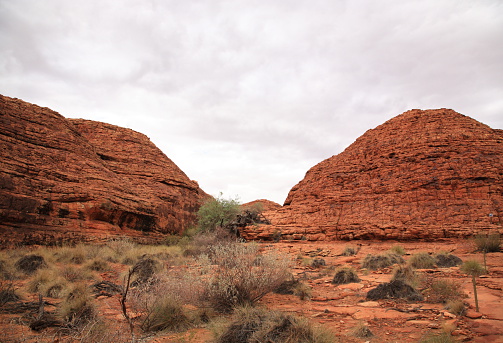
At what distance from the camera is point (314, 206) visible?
830 inches

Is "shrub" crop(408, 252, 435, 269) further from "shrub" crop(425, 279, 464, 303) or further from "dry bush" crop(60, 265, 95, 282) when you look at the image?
"dry bush" crop(60, 265, 95, 282)

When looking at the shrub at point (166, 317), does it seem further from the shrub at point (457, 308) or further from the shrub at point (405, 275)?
the shrub at point (405, 275)

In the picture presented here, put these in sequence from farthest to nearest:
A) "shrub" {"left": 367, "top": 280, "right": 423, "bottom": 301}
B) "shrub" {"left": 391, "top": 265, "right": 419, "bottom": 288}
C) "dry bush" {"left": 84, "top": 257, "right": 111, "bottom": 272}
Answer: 1. "dry bush" {"left": 84, "top": 257, "right": 111, "bottom": 272}
2. "shrub" {"left": 391, "top": 265, "right": 419, "bottom": 288}
3. "shrub" {"left": 367, "top": 280, "right": 423, "bottom": 301}

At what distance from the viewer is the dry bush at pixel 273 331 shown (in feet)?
12.6

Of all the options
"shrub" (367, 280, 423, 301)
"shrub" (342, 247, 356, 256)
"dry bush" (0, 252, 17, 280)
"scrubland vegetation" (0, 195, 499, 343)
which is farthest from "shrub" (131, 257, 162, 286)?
"shrub" (342, 247, 356, 256)

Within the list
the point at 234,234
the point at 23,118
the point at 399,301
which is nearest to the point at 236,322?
the point at 399,301

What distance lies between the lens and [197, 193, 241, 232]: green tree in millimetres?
23281

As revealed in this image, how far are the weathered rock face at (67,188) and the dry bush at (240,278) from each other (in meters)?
14.2

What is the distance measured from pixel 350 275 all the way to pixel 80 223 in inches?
652

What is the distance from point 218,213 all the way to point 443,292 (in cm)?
1907

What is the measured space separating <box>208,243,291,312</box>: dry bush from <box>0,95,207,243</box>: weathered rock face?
46.6 ft

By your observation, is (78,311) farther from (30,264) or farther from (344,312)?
(30,264)

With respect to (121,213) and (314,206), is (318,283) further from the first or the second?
(121,213)

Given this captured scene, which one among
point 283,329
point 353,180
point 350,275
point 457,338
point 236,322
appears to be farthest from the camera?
point 353,180
